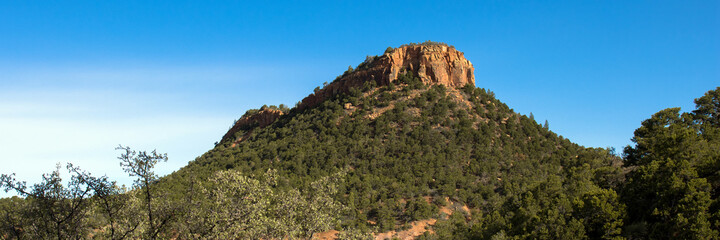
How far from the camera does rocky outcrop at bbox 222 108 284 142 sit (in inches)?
3910

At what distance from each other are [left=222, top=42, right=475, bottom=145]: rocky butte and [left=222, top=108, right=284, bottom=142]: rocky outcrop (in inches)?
→ 83.3

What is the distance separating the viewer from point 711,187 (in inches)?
1089

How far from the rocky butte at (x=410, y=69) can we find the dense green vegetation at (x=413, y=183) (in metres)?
2.60

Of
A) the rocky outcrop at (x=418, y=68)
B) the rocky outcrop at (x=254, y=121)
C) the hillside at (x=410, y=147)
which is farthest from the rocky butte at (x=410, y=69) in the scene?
the rocky outcrop at (x=254, y=121)

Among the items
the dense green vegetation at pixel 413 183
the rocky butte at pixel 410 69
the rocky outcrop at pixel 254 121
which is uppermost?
the rocky butte at pixel 410 69

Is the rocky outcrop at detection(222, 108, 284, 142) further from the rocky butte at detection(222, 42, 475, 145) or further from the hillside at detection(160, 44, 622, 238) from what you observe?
the rocky butte at detection(222, 42, 475, 145)

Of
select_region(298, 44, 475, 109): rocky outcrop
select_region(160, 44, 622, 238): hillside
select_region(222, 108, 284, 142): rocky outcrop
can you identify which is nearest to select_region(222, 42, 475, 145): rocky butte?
select_region(298, 44, 475, 109): rocky outcrop

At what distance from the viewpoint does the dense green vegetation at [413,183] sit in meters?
14.0

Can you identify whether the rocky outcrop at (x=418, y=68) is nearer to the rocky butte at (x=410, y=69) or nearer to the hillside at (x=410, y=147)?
the rocky butte at (x=410, y=69)

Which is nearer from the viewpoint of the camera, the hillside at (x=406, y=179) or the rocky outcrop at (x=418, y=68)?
the hillside at (x=406, y=179)

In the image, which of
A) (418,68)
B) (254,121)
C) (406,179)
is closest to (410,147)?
(406,179)

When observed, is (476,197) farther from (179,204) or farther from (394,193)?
(179,204)

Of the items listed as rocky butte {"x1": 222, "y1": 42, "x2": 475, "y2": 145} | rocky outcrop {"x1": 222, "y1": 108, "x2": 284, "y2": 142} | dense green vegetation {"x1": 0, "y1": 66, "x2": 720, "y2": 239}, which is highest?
rocky butte {"x1": 222, "y1": 42, "x2": 475, "y2": 145}

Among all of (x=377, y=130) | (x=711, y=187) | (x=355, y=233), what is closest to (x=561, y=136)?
(x=377, y=130)
